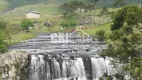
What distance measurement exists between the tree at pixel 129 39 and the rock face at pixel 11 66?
92.3 feet

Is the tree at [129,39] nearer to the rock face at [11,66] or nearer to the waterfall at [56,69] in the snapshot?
the rock face at [11,66]

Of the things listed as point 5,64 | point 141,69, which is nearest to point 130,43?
point 141,69

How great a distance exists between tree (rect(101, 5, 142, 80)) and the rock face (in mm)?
28123

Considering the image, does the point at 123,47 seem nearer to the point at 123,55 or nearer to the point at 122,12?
the point at 123,55

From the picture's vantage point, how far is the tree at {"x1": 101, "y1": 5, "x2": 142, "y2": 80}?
29206mm

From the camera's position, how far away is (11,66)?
56.2m

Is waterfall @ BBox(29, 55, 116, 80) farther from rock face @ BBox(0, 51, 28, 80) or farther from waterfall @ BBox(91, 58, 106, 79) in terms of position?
rock face @ BBox(0, 51, 28, 80)

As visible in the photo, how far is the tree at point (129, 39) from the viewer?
29206 millimetres

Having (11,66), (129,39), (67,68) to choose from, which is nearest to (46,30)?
(67,68)

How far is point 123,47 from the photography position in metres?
31.0

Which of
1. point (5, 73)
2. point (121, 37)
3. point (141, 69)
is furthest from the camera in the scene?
point (5, 73)

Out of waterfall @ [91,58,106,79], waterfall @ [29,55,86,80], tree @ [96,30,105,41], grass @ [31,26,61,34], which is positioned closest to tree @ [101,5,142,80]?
tree @ [96,30,105,41]

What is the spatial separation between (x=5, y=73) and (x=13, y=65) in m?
2.04

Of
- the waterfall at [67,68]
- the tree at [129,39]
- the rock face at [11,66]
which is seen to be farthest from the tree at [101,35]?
the waterfall at [67,68]
